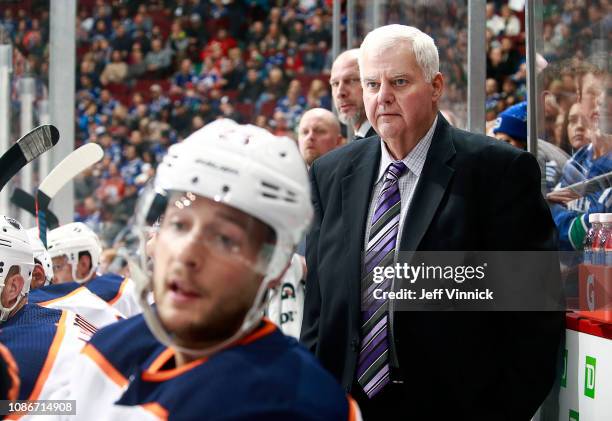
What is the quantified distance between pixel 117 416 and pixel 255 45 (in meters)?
9.55

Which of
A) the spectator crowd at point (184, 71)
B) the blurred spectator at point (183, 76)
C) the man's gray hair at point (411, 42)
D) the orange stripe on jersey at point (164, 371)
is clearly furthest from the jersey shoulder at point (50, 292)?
the blurred spectator at point (183, 76)

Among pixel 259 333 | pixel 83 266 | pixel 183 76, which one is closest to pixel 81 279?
pixel 83 266

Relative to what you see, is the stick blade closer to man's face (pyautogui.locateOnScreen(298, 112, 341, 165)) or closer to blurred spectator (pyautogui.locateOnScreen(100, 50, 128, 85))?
man's face (pyautogui.locateOnScreen(298, 112, 341, 165))

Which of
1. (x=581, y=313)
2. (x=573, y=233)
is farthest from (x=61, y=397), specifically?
(x=573, y=233)

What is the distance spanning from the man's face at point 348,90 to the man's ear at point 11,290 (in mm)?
1454

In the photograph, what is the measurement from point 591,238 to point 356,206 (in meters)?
0.58

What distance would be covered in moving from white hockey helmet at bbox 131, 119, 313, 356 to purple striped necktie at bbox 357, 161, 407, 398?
625 mm

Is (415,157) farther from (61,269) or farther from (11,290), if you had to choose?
(61,269)

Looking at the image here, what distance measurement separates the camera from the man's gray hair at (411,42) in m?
1.78

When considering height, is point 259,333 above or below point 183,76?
below

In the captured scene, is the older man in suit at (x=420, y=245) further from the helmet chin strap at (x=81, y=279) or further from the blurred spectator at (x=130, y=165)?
the blurred spectator at (x=130, y=165)

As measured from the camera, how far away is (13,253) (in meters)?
1.94

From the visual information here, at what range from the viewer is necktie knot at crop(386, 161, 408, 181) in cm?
180

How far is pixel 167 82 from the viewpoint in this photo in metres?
9.70
